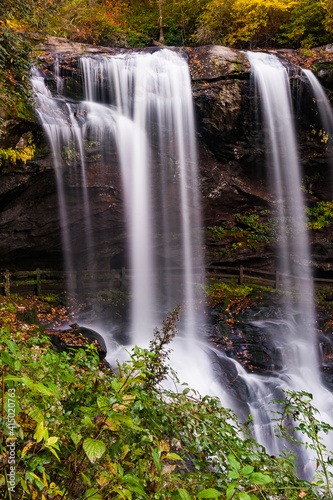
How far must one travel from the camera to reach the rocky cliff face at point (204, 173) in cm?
902

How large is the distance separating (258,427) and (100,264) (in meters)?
8.83

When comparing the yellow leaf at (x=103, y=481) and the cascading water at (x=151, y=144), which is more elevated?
the cascading water at (x=151, y=144)

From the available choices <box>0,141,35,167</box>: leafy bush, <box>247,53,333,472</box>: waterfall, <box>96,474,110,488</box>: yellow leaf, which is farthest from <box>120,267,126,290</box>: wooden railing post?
<box>96,474,110,488</box>: yellow leaf

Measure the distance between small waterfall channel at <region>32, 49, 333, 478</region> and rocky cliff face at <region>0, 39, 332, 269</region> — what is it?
329 mm

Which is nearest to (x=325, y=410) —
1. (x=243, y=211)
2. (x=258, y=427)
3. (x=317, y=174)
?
(x=258, y=427)

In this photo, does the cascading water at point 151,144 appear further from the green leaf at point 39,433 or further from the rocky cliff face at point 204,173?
the green leaf at point 39,433

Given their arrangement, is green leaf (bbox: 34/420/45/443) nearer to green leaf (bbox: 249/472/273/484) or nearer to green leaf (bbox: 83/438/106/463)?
Answer: green leaf (bbox: 83/438/106/463)

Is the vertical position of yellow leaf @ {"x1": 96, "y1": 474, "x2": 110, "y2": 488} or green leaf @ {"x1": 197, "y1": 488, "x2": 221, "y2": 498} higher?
yellow leaf @ {"x1": 96, "y1": 474, "x2": 110, "y2": 488}

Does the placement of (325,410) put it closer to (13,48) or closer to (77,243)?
(77,243)

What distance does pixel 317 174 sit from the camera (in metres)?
11.9

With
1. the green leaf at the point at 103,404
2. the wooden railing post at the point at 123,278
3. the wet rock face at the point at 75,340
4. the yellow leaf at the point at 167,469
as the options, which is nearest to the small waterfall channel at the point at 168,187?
the wooden railing post at the point at 123,278

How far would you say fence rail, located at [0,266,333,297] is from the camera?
10.2 meters

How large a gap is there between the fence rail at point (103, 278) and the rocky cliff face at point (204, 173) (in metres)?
0.74

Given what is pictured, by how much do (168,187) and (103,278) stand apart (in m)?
4.56
